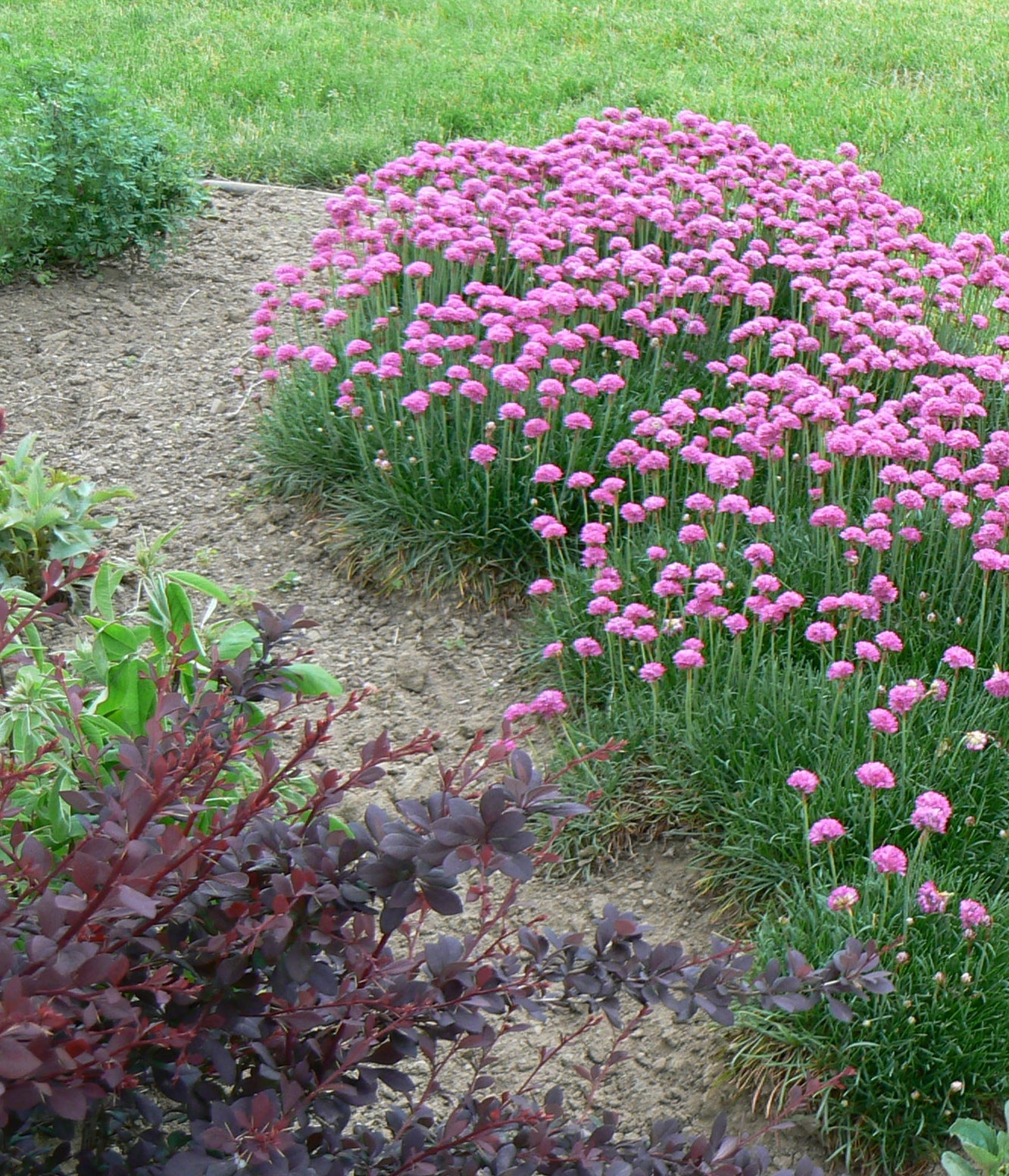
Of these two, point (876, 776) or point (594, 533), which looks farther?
point (594, 533)

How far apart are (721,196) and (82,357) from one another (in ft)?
9.94

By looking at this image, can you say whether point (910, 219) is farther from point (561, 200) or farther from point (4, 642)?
point (4, 642)

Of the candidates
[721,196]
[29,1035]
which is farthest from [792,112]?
[29,1035]

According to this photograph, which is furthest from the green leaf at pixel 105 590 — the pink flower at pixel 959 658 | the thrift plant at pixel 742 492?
the pink flower at pixel 959 658

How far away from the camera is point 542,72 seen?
925cm

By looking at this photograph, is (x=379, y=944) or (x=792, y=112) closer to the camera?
(x=379, y=944)

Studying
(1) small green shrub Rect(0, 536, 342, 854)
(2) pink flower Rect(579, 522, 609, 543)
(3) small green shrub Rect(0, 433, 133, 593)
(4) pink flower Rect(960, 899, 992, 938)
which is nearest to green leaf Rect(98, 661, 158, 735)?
(1) small green shrub Rect(0, 536, 342, 854)

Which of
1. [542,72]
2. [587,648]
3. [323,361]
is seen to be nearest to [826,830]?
[587,648]

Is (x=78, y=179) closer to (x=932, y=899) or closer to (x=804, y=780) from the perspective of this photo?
(x=804, y=780)

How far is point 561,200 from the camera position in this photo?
522cm

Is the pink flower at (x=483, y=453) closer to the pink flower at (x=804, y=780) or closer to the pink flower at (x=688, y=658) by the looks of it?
the pink flower at (x=688, y=658)

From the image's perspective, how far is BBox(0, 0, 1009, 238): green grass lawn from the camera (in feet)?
25.7

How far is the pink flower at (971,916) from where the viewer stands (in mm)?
2465

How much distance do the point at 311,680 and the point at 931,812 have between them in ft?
4.29
